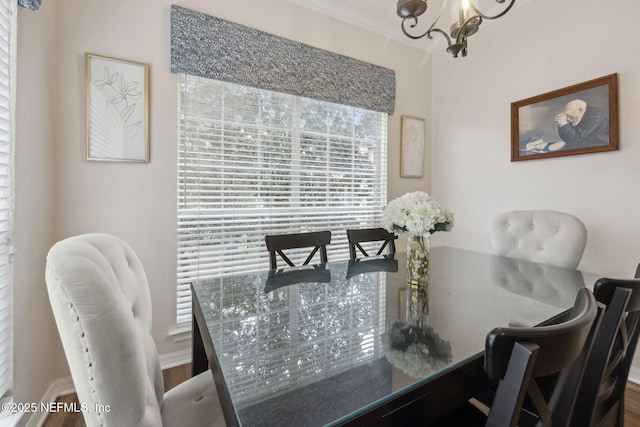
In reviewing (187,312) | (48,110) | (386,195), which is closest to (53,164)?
(48,110)

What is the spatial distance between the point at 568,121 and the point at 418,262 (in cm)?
191

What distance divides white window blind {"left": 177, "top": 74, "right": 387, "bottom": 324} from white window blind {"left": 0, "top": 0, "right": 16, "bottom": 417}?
2.89 feet

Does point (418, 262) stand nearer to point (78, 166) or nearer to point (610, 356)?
point (610, 356)

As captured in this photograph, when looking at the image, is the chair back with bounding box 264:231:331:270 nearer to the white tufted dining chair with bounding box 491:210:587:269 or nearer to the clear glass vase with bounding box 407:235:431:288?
the clear glass vase with bounding box 407:235:431:288

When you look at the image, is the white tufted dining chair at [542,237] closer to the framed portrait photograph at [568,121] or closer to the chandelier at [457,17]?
the framed portrait photograph at [568,121]

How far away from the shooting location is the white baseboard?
4.60 feet

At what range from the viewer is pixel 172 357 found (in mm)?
1982

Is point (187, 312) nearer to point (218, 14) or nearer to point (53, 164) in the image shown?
point (53, 164)

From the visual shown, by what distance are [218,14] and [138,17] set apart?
55 cm

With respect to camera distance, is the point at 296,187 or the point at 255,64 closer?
the point at 255,64

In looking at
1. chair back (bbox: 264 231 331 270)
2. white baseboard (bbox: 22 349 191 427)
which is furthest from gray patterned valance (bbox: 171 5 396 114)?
white baseboard (bbox: 22 349 191 427)

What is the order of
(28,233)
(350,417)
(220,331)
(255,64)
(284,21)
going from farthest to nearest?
(284,21), (255,64), (28,233), (220,331), (350,417)

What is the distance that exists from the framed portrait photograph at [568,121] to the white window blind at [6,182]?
3.34 metres

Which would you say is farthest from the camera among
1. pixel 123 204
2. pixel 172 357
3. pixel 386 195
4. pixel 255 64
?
pixel 386 195
